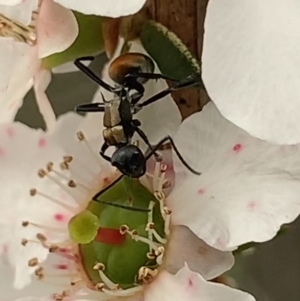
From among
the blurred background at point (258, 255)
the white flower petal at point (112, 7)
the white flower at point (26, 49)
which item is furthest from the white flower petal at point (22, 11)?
the blurred background at point (258, 255)

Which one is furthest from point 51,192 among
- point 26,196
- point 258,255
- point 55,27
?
point 258,255

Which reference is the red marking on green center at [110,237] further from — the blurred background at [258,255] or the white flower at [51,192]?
the blurred background at [258,255]

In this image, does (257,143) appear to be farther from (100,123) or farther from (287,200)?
(100,123)

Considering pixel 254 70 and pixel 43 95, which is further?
pixel 43 95

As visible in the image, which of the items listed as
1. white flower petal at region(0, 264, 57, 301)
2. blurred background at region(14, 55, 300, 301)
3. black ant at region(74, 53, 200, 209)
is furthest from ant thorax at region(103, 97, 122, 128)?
blurred background at region(14, 55, 300, 301)

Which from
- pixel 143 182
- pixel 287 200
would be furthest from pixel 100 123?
pixel 287 200

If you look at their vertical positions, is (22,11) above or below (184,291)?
above

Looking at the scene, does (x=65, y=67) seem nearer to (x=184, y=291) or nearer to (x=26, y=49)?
(x=26, y=49)
